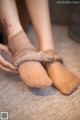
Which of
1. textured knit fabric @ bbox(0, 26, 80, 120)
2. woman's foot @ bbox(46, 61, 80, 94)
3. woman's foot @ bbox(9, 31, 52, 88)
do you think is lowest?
textured knit fabric @ bbox(0, 26, 80, 120)

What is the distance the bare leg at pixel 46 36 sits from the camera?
0.76 metres

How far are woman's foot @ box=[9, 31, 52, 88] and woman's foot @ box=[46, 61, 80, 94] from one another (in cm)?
4

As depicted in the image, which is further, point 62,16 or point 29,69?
point 62,16

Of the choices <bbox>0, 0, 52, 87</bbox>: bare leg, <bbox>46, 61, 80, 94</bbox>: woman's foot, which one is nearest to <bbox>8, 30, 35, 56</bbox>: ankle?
<bbox>0, 0, 52, 87</bbox>: bare leg

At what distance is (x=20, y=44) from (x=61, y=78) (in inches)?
7.1

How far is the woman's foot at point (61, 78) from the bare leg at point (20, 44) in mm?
40

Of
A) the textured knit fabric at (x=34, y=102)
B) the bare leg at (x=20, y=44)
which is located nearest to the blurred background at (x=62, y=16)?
the bare leg at (x=20, y=44)

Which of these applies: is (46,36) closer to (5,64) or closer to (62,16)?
(5,64)

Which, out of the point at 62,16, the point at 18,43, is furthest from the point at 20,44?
the point at 62,16

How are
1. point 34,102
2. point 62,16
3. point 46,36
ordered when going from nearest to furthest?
1. point 34,102
2. point 46,36
3. point 62,16

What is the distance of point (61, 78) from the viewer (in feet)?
2.47

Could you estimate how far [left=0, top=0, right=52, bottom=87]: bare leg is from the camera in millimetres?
713

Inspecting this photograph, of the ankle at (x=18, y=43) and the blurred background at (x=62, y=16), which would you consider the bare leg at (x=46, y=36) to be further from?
the blurred background at (x=62, y=16)

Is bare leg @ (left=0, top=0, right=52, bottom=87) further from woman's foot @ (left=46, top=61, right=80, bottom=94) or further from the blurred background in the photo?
the blurred background
